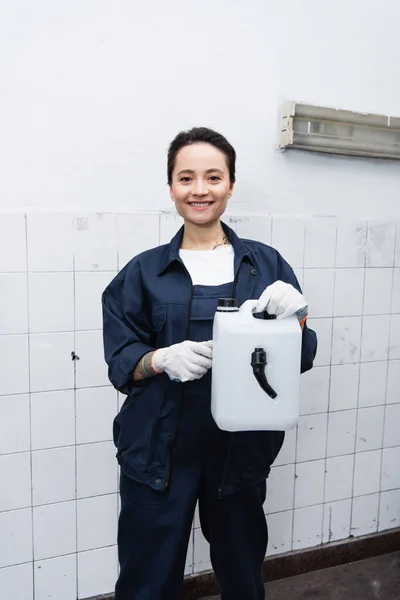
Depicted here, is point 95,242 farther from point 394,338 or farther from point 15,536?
point 394,338

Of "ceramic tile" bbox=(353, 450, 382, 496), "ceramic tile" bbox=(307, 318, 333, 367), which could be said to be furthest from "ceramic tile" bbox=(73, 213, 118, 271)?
"ceramic tile" bbox=(353, 450, 382, 496)

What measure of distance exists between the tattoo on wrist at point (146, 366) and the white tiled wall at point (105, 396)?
1.37 ft

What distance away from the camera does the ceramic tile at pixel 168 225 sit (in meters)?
1.64

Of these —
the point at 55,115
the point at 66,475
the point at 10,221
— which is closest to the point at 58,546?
the point at 66,475

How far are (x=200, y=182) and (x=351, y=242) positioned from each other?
83cm

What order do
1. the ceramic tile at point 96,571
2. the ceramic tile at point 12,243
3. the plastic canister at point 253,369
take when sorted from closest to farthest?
the plastic canister at point 253,369
the ceramic tile at point 12,243
the ceramic tile at point 96,571

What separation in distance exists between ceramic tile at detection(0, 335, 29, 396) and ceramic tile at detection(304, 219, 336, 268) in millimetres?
949

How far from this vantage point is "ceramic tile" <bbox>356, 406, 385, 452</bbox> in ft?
6.60

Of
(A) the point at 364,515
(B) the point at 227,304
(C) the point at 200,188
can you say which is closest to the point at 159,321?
(B) the point at 227,304

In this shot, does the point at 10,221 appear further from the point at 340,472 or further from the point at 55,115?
the point at 340,472

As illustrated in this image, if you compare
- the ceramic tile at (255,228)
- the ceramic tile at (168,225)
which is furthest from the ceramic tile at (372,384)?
the ceramic tile at (168,225)

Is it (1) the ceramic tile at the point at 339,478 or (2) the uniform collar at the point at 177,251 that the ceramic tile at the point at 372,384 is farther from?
(2) the uniform collar at the point at 177,251

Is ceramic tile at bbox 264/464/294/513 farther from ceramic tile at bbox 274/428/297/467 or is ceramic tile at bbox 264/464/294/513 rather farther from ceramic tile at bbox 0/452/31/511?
ceramic tile at bbox 0/452/31/511

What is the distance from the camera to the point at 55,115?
1488mm
